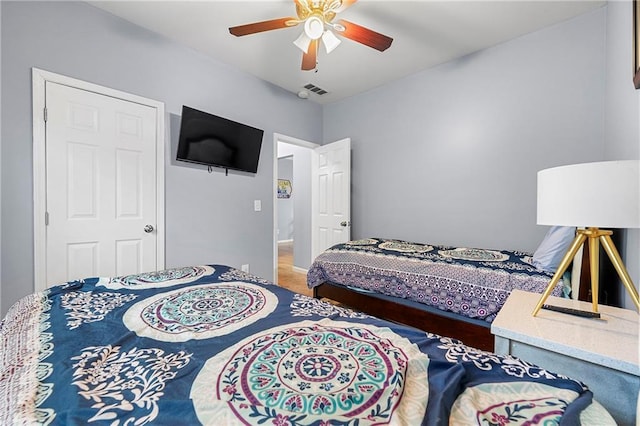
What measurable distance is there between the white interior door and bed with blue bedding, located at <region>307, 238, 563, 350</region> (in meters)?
0.94

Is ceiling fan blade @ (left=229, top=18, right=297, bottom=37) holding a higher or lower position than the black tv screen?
higher

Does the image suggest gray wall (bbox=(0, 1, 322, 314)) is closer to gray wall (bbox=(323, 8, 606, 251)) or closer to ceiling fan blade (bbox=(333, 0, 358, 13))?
gray wall (bbox=(323, 8, 606, 251))

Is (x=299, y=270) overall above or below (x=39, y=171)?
below

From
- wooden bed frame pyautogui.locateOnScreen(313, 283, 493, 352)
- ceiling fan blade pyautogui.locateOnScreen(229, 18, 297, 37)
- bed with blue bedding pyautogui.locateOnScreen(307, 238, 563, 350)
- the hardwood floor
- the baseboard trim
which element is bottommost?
the hardwood floor

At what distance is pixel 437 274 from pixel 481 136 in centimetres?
172

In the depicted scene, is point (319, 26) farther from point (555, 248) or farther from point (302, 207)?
point (302, 207)

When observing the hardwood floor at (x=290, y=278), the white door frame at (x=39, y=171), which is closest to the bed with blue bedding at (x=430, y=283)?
the hardwood floor at (x=290, y=278)

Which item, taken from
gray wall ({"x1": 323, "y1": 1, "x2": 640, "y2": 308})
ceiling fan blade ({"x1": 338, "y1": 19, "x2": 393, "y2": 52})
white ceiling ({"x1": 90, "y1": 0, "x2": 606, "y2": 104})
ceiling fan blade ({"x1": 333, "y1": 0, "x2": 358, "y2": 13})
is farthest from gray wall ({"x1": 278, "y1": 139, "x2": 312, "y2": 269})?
ceiling fan blade ({"x1": 333, "y1": 0, "x2": 358, "y2": 13})

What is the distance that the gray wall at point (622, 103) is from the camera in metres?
1.45

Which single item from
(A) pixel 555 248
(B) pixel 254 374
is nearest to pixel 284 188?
(A) pixel 555 248

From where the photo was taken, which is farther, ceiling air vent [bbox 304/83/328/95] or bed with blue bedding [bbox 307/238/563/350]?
ceiling air vent [bbox 304/83/328/95]

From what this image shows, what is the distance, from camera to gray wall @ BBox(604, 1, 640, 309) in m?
1.45

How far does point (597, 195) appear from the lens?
90 centimetres

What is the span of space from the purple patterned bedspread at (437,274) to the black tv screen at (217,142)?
1.51 meters
